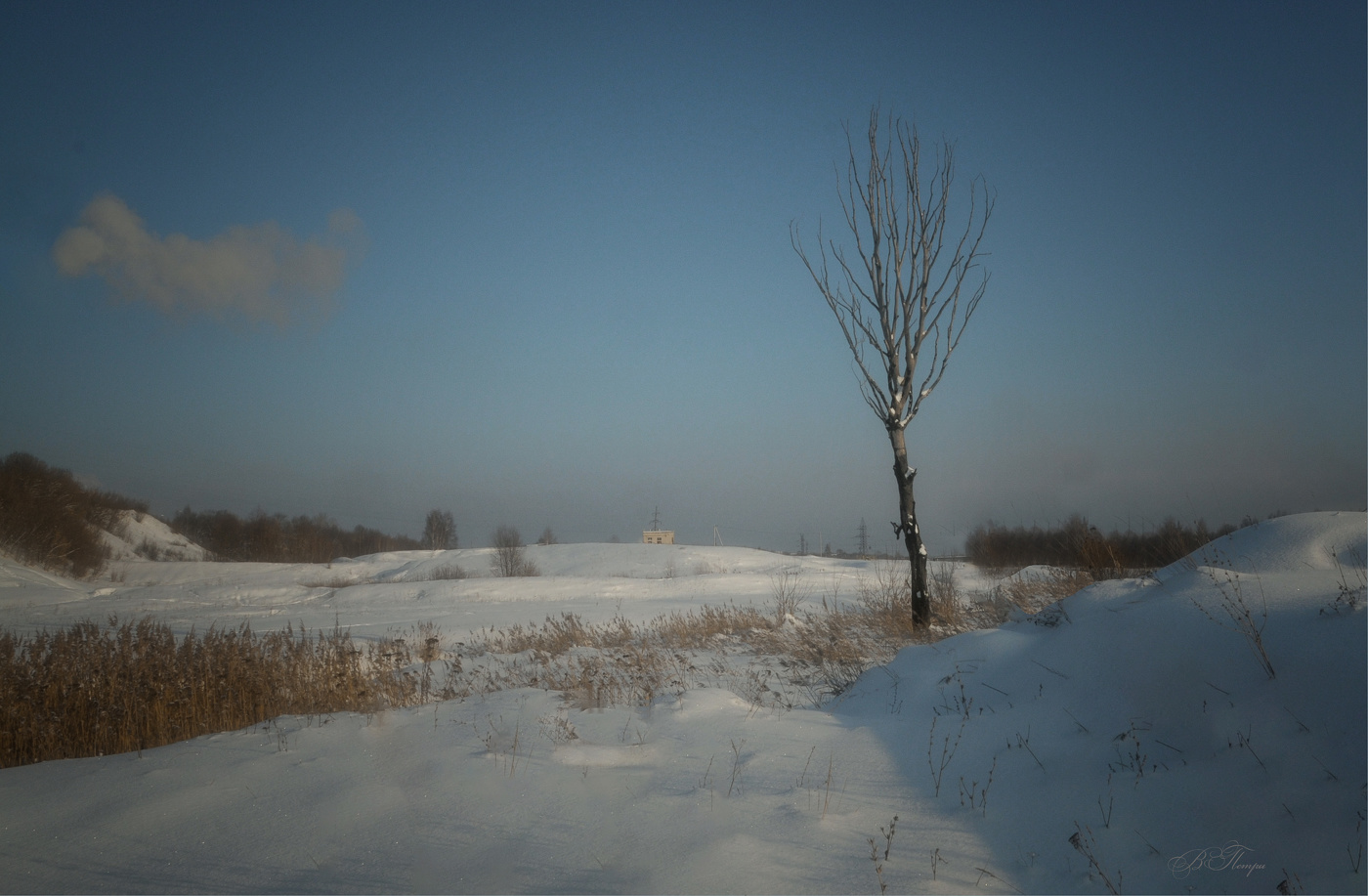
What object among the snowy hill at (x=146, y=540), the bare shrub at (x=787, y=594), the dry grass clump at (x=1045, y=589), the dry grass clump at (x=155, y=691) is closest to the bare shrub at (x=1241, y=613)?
the dry grass clump at (x=1045, y=589)

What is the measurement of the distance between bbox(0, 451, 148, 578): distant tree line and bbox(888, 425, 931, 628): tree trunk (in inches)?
1374

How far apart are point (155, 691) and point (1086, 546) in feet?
42.6

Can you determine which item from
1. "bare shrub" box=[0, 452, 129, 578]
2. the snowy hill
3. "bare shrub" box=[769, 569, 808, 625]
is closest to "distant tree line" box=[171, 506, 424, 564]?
the snowy hill

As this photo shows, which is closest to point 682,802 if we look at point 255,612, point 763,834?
point 763,834

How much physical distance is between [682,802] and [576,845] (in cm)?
60

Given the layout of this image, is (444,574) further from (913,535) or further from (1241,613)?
(1241,613)

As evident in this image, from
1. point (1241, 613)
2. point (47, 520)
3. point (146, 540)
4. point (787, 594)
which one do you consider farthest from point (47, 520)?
point (1241, 613)

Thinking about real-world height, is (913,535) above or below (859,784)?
above

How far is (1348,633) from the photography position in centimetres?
259

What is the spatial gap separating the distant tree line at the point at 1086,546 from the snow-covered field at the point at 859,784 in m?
5.32

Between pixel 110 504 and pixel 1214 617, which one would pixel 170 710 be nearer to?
pixel 1214 617

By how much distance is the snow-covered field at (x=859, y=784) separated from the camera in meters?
2.31

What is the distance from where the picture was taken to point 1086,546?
10.5 m

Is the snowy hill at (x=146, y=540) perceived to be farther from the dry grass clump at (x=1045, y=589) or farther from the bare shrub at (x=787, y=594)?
the dry grass clump at (x=1045, y=589)
